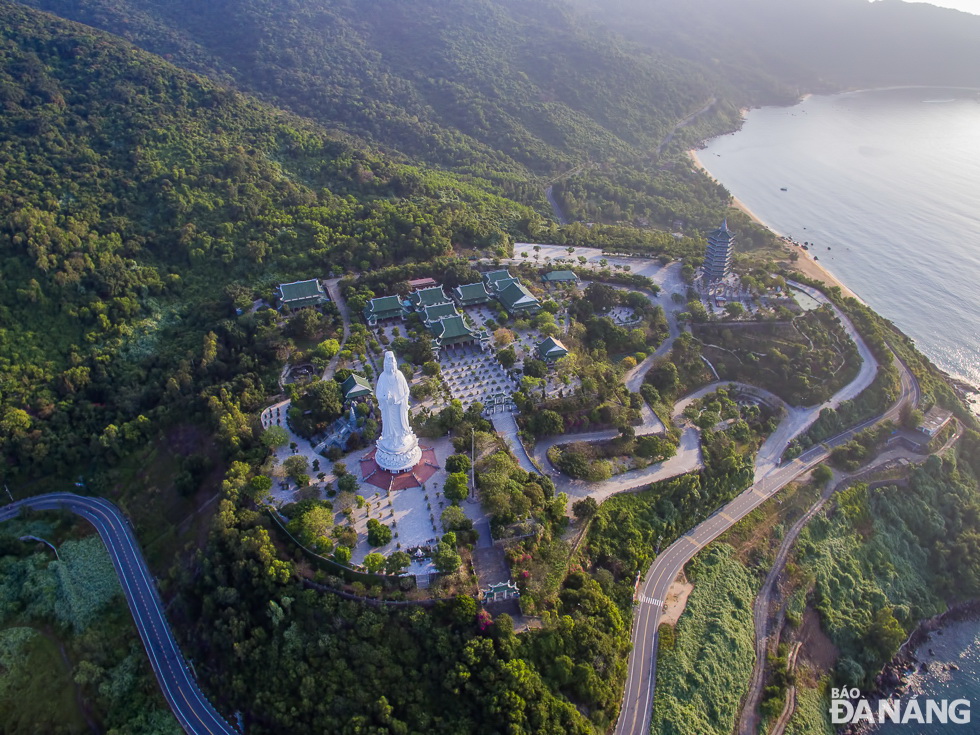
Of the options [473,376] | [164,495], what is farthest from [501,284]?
[164,495]

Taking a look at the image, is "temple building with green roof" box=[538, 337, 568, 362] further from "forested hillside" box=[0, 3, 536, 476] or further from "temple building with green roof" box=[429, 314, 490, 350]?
"forested hillside" box=[0, 3, 536, 476]

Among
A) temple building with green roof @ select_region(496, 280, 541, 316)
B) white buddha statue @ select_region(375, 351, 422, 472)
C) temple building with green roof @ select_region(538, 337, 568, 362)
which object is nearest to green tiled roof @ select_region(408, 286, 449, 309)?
temple building with green roof @ select_region(496, 280, 541, 316)

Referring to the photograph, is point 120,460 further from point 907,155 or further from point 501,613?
point 907,155

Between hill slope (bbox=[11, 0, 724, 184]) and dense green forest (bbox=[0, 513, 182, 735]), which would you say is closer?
dense green forest (bbox=[0, 513, 182, 735])

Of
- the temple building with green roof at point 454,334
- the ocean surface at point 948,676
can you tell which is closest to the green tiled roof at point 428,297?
the temple building with green roof at point 454,334

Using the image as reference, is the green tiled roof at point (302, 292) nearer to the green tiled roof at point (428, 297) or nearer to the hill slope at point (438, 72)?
the green tiled roof at point (428, 297)

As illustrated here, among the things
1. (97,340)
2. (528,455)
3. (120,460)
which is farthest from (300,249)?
(528,455)
